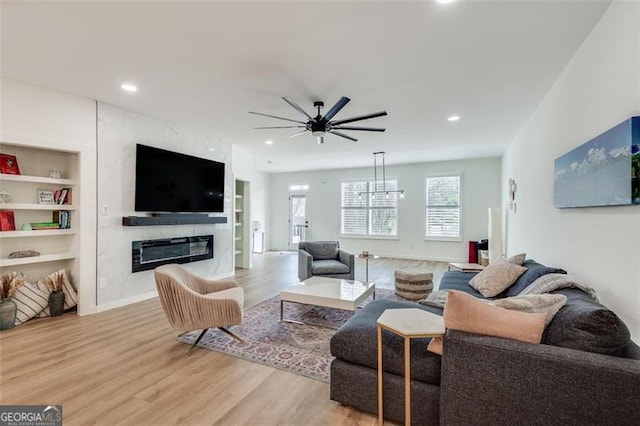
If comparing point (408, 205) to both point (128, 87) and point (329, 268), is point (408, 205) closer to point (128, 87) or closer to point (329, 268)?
point (329, 268)

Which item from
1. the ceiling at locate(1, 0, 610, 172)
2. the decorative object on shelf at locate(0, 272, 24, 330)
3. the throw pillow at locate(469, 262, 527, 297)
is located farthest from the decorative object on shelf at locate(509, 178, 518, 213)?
the decorative object on shelf at locate(0, 272, 24, 330)

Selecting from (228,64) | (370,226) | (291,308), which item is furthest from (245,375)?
(370,226)

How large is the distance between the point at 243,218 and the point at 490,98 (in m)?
5.55

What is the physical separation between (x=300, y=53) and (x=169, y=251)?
3.83 metres

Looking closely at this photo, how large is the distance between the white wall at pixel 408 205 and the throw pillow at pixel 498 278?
493cm

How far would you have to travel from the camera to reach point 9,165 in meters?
3.36

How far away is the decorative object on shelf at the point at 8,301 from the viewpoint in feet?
10.6

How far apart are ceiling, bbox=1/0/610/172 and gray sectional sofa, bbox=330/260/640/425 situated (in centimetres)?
202

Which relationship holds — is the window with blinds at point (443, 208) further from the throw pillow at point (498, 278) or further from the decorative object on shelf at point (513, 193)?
the throw pillow at point (498, 278)

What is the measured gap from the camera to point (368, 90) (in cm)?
337

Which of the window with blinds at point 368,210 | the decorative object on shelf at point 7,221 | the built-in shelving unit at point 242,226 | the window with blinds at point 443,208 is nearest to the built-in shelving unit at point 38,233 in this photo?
the decorative object on shelf at point 7,221

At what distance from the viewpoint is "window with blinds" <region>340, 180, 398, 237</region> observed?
8.74m

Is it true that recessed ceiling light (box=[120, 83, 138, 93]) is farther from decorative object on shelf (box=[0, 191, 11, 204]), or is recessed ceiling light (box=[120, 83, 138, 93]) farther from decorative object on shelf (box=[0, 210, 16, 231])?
decorative object on shelf (box=[0, 210, 16, 231])

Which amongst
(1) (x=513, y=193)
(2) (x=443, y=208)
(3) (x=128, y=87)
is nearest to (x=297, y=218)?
(2) (x=443, y=208)
